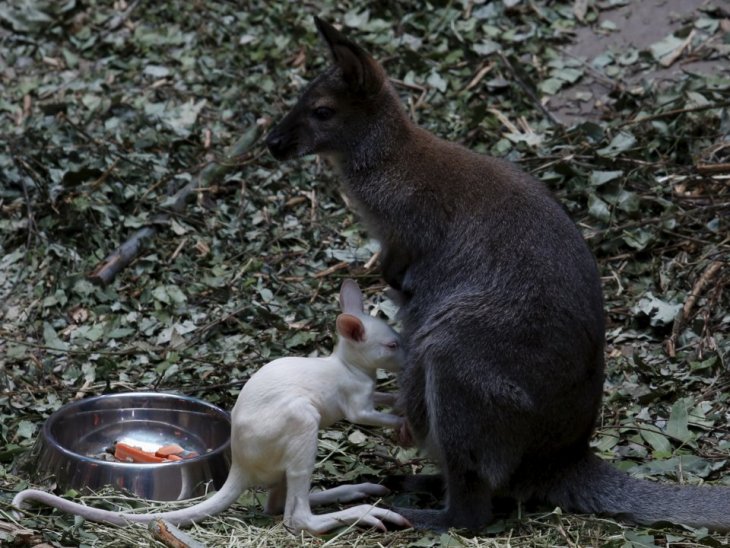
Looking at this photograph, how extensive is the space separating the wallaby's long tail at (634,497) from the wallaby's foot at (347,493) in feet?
2.56

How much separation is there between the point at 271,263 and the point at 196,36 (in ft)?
10.4

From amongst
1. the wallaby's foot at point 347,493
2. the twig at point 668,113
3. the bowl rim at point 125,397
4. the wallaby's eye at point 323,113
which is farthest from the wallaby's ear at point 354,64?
the twig at point 668,113

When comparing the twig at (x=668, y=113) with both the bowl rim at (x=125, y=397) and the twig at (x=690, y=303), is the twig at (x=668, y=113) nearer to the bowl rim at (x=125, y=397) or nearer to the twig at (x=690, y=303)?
the twig at (x=690, y=303)

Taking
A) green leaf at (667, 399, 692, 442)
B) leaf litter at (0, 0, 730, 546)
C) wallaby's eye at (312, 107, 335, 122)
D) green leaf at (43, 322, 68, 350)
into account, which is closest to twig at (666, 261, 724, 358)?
leaf litter at (0, 0, 730, 546)

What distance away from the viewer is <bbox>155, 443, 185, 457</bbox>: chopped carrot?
589cm

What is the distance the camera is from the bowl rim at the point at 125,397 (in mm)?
5445

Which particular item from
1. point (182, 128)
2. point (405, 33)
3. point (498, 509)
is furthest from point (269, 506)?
point (405, 33)

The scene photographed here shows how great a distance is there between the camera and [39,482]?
5.59 meters

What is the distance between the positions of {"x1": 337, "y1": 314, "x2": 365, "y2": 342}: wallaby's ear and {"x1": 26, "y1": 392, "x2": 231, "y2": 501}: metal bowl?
3.13ft

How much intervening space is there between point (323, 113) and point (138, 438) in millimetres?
1968

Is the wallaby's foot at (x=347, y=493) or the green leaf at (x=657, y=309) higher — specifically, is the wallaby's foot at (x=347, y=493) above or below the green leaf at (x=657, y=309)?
below

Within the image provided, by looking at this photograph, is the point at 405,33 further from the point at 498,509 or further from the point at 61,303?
the point at 498,509

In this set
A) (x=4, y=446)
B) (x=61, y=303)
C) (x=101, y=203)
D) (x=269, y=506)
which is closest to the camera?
(x=269, y=506)

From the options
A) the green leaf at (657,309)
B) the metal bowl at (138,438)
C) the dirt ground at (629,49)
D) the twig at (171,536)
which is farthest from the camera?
the dirt ground at (629,49)
